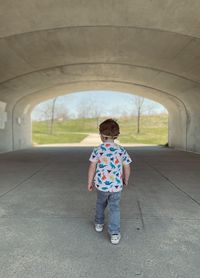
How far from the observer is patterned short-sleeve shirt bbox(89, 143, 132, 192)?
3.61 meters

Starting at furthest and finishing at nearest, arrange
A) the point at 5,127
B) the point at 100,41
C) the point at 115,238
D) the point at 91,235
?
1. the point at 5,127
2. the point at 100,41
3. the point at 91,235
4. the point at 115,238

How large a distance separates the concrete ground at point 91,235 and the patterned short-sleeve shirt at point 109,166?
0.67 metres

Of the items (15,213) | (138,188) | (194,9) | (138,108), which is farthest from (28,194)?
(138,108)

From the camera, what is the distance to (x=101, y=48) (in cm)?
1122

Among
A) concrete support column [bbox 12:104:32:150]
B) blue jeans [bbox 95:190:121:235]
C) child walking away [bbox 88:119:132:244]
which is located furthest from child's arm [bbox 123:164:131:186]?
concrete support column [bbox 12:104:32:150]

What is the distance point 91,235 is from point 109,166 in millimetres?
934

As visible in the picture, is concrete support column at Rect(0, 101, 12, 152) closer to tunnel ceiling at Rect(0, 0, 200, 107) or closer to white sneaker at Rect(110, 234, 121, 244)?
tunnel ceiling at Rect(0, 0, 200, 107)

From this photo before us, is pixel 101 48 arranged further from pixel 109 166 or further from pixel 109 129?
pixel 109 166

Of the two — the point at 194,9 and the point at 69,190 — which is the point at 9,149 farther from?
the point at 194,9

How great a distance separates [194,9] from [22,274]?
7235 mm

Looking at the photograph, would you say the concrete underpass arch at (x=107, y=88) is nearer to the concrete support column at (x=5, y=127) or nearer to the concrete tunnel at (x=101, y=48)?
the concrete tunnel at (x=101, y=48)

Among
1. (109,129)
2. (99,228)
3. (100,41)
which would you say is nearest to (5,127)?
(100,41)

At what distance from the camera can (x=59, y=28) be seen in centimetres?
905

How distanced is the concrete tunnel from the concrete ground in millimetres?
4703
